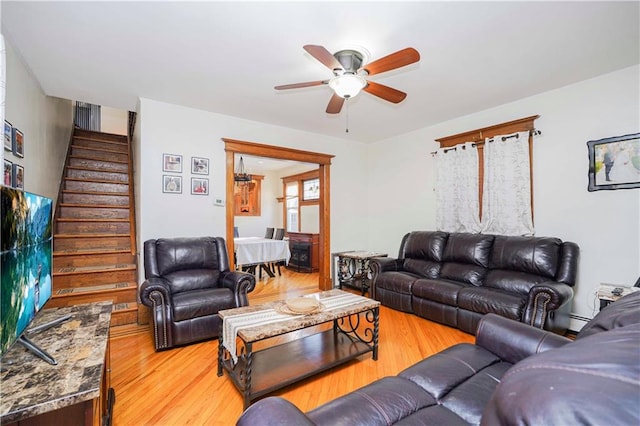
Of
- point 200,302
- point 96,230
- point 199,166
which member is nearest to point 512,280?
point 200,302

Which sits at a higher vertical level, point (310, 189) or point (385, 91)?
point (385, 91)

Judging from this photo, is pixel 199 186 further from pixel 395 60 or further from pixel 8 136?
pixel 395 60

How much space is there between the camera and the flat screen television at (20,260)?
98 cm

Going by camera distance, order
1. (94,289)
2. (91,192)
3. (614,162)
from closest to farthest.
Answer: (614,162), (94,289), (91,192)

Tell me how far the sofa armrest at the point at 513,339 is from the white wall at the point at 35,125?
374 centimetres

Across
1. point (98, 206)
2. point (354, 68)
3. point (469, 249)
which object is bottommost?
point (469, 249)

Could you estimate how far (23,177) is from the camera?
270 cm

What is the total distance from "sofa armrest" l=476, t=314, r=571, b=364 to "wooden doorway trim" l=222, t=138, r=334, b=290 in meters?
3.15

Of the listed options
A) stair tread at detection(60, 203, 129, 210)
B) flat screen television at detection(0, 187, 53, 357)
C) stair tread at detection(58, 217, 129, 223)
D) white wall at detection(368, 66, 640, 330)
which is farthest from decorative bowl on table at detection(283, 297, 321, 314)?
stair tread at detection(60, 203, 129, 210)

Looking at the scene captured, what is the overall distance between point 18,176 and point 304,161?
3.29 meters

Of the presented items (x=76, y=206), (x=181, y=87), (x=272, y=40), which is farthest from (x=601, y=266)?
(x=76, y=206)

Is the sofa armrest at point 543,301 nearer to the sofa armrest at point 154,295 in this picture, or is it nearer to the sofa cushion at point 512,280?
the sofa cushion at point 512,280

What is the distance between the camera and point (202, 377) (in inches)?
88.2

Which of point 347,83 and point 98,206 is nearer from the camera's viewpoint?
point 347,83
